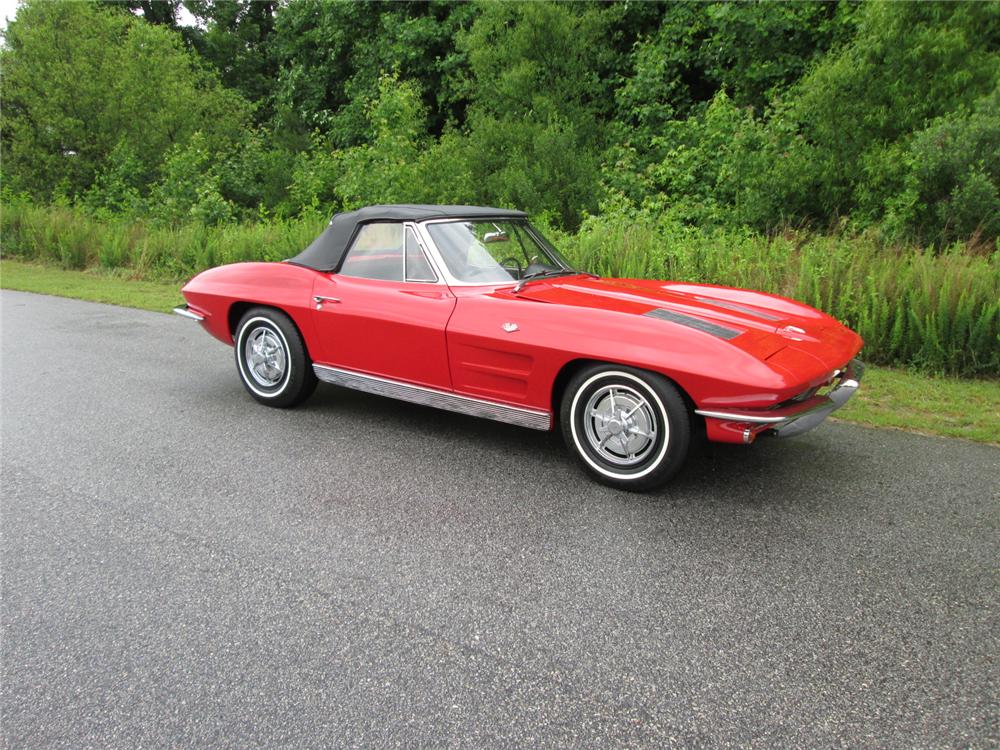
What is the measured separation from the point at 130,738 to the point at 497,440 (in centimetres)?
278

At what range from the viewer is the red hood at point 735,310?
146 inches

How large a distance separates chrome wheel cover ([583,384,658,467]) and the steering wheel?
1.20m

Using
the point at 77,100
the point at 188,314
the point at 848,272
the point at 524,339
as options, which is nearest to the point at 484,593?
the point at 524,339

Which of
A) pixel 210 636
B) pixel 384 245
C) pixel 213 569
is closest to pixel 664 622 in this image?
pixel 210 636

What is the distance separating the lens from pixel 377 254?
485cm

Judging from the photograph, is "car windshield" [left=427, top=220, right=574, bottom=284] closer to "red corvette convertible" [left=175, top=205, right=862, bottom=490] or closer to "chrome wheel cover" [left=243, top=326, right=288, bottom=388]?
"red corvette convertible" [left=175, top=205, right=862, bottom=490]

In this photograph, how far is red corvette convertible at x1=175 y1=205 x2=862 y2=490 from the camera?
11.6 ft

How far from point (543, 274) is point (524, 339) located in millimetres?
979

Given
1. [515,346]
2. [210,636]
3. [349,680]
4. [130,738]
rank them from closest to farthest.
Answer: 1. [130,738]
2. [349,680]
3. [210,636]
4. [515,346]

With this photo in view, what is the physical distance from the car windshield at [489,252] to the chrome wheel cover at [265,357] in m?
1.44

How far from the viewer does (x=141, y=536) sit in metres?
3.28

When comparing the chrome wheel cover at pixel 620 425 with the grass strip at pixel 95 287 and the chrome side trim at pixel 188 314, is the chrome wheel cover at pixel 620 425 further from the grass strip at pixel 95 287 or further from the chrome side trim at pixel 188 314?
the grass strip at pixel 95 287

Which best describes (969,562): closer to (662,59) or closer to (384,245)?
(384,245)

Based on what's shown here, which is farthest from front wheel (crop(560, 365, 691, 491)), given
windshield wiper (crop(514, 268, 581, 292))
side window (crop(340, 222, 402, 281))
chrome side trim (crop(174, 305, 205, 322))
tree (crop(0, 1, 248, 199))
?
tree (crop(0, 1, 248, 199))
